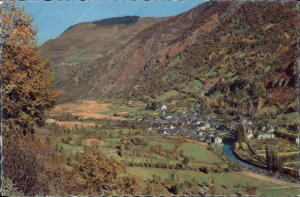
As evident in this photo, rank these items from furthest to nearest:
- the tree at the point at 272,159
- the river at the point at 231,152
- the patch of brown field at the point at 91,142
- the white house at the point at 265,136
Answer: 1. the white house at the point at 265,136
2. the river at the point at 231,152
3. the tree at the point at 272,159
4. the patch of brown field at the point at 91,142

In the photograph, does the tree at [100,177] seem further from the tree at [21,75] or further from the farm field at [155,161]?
the tree at [21,75]

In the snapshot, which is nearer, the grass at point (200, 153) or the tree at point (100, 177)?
the tree at point (100, 177)

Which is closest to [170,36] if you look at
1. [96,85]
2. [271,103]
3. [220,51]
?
[96,85]

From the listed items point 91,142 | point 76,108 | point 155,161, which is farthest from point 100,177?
point 76,108

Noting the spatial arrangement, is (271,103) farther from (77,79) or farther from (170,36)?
(77,79)

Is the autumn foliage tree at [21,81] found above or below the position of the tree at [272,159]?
above

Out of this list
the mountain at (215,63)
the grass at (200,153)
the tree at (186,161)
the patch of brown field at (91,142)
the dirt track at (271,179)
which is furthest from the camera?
the mountain at (215,63)

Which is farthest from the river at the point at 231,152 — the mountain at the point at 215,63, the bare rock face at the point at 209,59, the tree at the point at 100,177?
the tree at the point at 100,177
